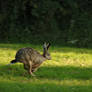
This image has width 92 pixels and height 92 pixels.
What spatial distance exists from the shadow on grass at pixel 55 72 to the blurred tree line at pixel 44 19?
Answer: 32.4 ft

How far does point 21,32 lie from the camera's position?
23.2 meters

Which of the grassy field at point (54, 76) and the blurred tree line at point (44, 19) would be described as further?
the blurred tree line at point (44, 19)

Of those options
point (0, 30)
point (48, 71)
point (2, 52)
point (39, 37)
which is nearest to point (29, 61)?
point (48, 71)

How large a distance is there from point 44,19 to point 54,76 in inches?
508

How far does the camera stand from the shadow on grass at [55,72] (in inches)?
441

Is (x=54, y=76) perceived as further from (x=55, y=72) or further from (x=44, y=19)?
(x=44, y=19)

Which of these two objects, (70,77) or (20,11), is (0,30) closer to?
(20,11)

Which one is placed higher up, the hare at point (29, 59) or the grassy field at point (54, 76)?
the hare at point (29, 59)

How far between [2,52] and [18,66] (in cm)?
368

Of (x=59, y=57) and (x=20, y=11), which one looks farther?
(x=20, y=11)

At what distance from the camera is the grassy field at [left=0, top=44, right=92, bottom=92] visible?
929 centimetres

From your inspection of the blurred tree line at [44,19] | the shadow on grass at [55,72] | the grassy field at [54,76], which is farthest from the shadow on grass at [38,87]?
the blurred tree line at [44,19]

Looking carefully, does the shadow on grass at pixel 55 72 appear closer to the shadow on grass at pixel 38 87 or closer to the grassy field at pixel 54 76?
the grassy field at pixel 54 76

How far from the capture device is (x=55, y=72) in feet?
38.7
